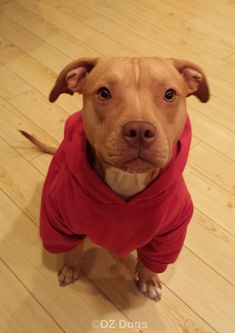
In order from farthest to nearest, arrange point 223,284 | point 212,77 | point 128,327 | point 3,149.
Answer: point 212,77 < point 3,149 < point 223,284 < point 128,327

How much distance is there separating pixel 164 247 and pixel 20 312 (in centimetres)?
53

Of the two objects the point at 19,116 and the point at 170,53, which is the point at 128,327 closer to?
the point at 19,116

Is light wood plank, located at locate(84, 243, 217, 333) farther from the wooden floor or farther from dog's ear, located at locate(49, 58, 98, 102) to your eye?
dog's ear, located at locate(49, 58, 98, 102)

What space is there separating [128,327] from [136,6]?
2.26 m

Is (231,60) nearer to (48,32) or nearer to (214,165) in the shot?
(214,165)

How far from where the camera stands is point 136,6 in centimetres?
294

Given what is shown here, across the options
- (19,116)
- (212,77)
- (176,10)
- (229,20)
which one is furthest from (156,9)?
(19,116)

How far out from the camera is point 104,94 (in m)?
1.06

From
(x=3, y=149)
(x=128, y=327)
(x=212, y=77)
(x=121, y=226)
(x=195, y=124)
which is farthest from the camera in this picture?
(x=212, y=77)

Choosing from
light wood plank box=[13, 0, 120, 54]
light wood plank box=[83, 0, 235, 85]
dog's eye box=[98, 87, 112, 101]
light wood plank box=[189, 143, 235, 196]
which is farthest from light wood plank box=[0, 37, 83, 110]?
dog's eye box=[98, 87, 112, 101]

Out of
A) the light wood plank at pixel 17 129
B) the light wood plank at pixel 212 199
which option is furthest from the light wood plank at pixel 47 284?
the light wood plank at pixel 212 199

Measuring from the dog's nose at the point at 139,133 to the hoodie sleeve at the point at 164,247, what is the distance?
0.40 meters

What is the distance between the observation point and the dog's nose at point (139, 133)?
94cm

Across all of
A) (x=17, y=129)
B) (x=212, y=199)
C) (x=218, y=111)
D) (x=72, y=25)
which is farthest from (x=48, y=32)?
(x=212, y=199)
